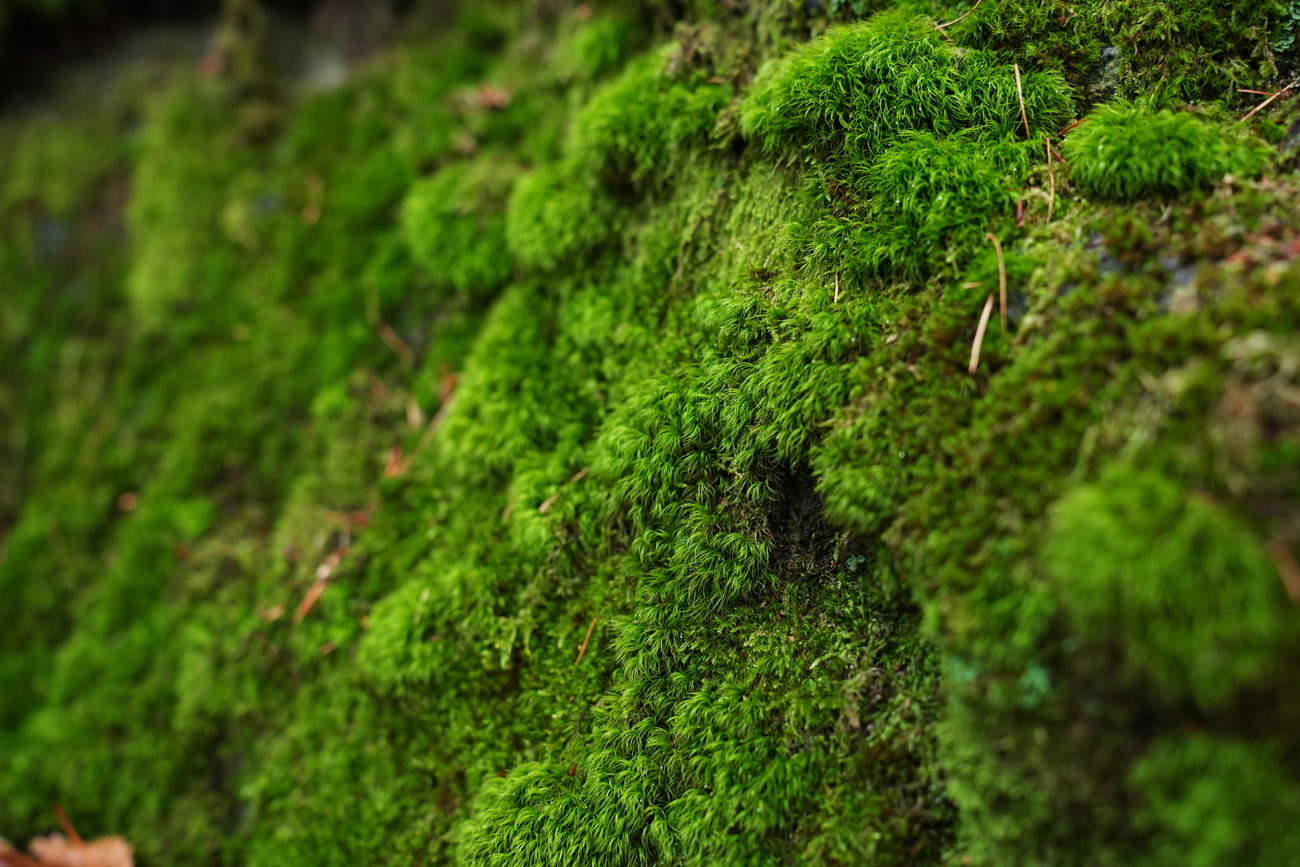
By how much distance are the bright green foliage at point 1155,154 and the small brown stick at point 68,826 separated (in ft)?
17.3

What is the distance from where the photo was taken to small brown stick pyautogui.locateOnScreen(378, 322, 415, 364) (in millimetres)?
4000

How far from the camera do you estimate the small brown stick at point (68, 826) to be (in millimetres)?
3572

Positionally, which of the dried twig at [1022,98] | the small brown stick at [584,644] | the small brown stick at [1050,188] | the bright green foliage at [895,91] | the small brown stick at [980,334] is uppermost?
the bright green foliage at [895,91]

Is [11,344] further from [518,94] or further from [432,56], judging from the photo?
[518,94]

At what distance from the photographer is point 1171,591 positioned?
162 centimetres

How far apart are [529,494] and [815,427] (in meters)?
1.26

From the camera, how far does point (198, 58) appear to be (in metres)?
5.87

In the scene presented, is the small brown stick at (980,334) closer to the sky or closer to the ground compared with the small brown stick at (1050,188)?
closer to the ground

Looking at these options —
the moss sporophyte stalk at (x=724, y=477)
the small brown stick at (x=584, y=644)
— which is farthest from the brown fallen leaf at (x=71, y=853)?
the small brown stick at (x=584, y=644)

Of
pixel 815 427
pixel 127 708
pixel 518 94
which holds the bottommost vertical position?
pixel 127 708

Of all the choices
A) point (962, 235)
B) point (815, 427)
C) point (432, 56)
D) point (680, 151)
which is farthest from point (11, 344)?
point (962, 235)

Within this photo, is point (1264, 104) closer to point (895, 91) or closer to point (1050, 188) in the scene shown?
point (1050, 188)

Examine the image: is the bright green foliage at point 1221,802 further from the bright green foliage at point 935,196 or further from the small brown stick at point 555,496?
the small brown stick at point 555,496

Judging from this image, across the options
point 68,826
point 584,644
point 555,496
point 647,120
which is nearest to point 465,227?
point 647,120
